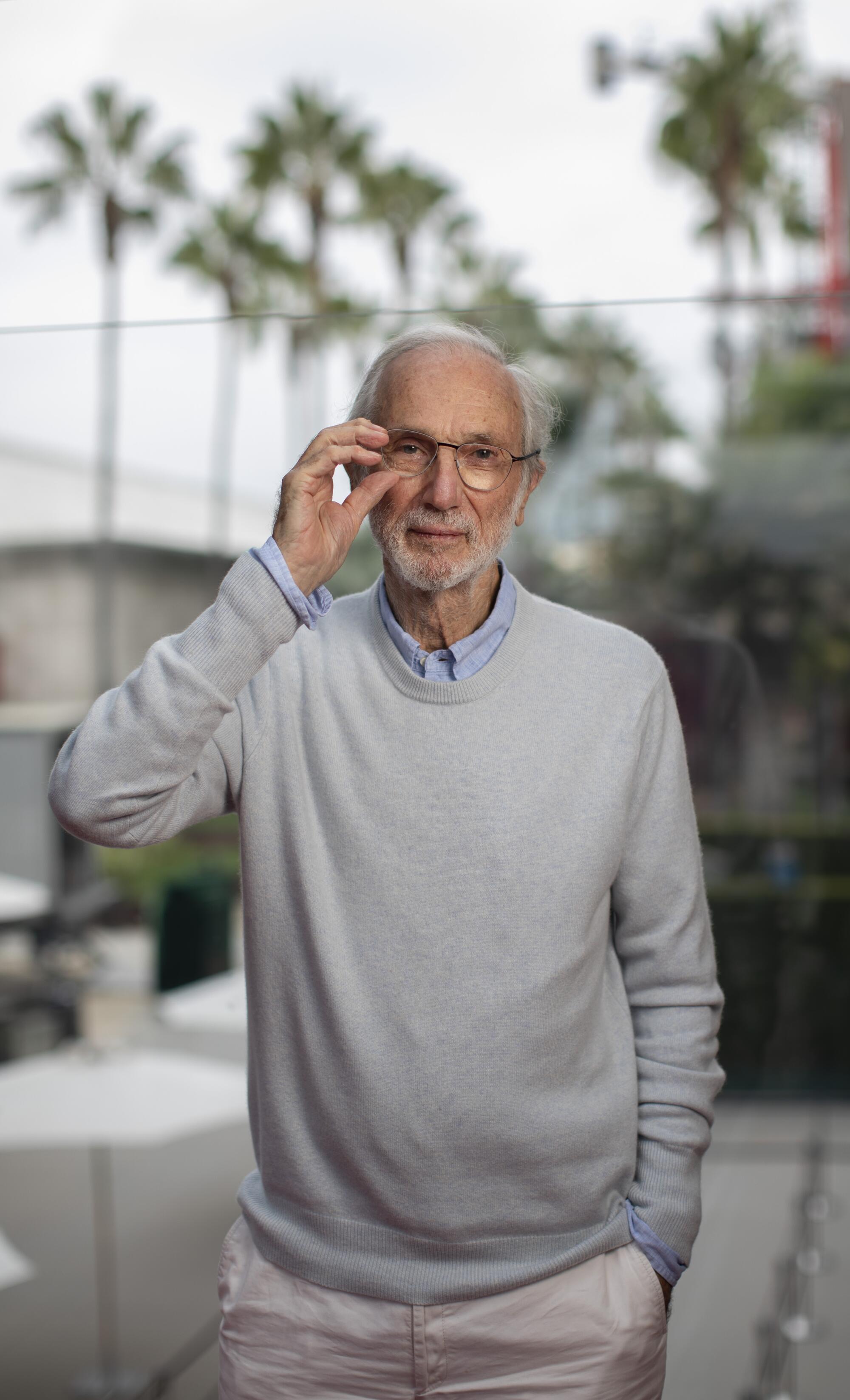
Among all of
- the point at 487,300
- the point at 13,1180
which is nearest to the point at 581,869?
the point at 13,1180

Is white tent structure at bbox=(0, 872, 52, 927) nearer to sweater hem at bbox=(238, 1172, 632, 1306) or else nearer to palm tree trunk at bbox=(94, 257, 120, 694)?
palm tree trunk at bbox=(94, 257, 120, 694)

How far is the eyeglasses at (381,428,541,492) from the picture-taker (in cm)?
134

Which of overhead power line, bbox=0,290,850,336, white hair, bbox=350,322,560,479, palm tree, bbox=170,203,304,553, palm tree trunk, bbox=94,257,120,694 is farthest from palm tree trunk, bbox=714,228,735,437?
palm tree, bbox=170,203,304,553

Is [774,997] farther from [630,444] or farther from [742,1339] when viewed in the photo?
[630,444]

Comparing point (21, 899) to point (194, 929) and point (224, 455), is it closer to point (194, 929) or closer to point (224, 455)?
point (194, 929)

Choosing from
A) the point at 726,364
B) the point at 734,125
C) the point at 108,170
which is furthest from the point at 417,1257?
the point at 734,125

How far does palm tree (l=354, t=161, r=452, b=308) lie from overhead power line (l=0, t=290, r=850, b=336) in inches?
245

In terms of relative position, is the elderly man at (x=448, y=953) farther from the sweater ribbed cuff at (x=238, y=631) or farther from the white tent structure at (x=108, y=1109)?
the white tent structure at (x=108, y=1109)

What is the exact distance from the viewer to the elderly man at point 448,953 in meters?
1.31

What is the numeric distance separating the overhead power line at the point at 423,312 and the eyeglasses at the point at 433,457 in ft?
1.77

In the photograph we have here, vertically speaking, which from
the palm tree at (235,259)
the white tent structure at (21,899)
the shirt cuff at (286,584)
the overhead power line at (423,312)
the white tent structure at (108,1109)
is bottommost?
the white tent structure at (108,1109)

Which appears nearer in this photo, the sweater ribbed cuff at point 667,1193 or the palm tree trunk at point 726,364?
the sweater ribbed cuff at point 667,1193

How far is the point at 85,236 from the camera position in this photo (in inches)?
353

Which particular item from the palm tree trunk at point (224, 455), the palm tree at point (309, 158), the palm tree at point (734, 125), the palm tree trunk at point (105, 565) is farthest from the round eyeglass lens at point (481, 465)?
the palm tree at point (734, 125)
